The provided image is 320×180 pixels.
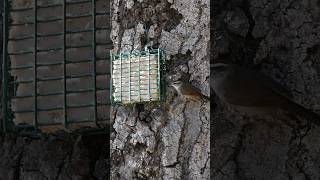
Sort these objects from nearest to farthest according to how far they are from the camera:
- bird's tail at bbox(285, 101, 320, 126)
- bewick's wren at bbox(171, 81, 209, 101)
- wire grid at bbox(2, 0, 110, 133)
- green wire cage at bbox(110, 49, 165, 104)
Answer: bird's tail at bbox(285, 101, 320, 126), bewick's wren at bbox(171, 81, 209, 101), green wire cage at bbox(110, 49, 165, 104), wire grid at bbox(2, 0, 110, 133)

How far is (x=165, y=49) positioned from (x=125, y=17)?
0.28 m

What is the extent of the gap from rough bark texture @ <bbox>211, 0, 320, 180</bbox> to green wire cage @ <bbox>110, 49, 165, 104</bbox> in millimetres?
699

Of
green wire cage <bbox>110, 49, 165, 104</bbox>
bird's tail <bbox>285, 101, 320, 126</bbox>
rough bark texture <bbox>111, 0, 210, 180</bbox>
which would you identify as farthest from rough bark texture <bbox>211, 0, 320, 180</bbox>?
green wire cage <bbox>110, 49, 165, 104</bbox>

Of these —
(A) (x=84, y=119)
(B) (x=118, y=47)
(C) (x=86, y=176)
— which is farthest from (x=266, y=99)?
(C) (x=86, y=176)

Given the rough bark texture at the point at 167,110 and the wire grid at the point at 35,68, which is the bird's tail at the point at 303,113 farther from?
the wire grid at the point at 35,68

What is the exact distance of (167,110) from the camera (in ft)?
8.97

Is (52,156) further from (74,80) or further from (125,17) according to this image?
(125,17)

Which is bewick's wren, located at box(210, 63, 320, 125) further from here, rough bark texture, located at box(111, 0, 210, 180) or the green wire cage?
the green wire cage

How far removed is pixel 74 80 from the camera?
4141 millimetres

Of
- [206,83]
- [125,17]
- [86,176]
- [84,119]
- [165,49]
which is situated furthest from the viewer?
[86,176]

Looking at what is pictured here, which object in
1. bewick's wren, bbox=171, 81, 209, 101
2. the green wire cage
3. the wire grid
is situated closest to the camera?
bewick's wren, bbox=171, 81, 209, 101

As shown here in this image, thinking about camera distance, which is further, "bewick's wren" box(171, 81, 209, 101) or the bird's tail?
"bewick's wren" box(171, 81, 209, 101)

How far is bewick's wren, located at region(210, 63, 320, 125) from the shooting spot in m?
1.98

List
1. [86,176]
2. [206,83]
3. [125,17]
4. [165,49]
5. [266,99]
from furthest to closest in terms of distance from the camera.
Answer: [86,176] < [125,17] < [165,49] < [206,83] < [266,99]
